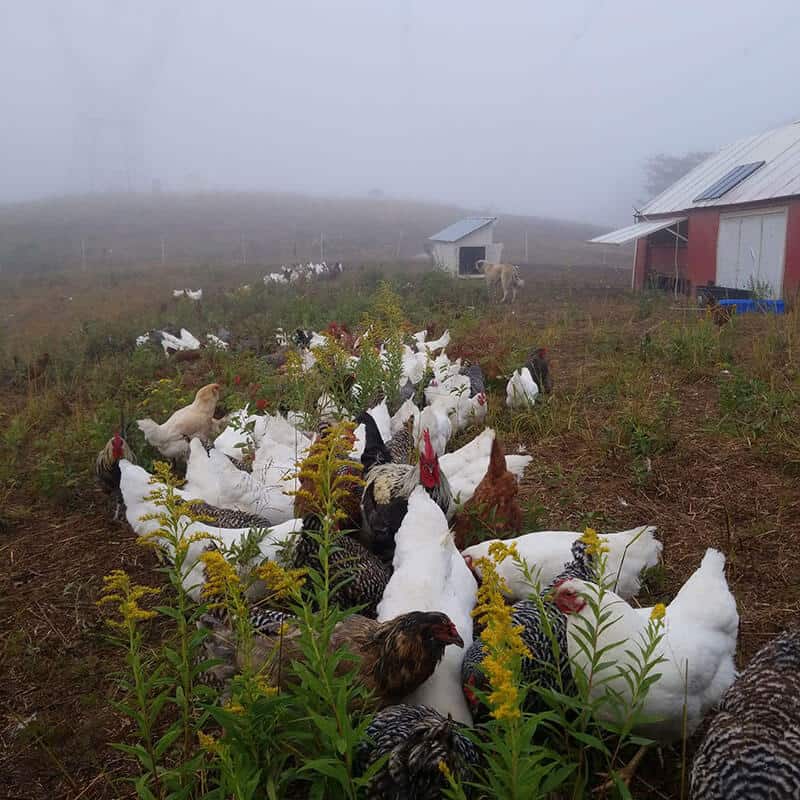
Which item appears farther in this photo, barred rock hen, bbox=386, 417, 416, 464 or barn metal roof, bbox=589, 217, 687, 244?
barn metal roof, bbox=589, 217, 687, 244

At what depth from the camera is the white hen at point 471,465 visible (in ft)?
13.6

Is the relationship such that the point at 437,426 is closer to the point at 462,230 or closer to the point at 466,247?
the point at 466,247

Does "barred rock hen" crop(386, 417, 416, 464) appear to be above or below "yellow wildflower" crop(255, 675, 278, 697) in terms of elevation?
below

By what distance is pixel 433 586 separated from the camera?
2.74m

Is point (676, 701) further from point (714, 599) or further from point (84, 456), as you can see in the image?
point (84, 456)

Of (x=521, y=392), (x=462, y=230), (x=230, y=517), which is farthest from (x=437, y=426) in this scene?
(x=462, y=230)

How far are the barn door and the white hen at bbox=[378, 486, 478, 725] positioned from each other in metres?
13.9

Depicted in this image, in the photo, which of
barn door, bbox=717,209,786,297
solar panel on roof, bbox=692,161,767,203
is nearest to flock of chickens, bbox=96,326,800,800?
barn door, bbox=717,209,786,297

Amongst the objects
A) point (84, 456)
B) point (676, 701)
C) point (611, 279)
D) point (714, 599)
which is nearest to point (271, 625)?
point (676, 701)

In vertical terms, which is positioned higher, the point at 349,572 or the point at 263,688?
the point at 263,688

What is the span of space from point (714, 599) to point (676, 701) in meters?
0.50

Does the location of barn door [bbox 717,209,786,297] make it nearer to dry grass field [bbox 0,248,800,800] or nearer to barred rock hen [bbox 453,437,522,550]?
dry grass field [bbox 0,248,800,800]

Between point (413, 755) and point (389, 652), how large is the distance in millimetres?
464

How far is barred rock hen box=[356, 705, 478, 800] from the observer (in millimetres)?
1761
